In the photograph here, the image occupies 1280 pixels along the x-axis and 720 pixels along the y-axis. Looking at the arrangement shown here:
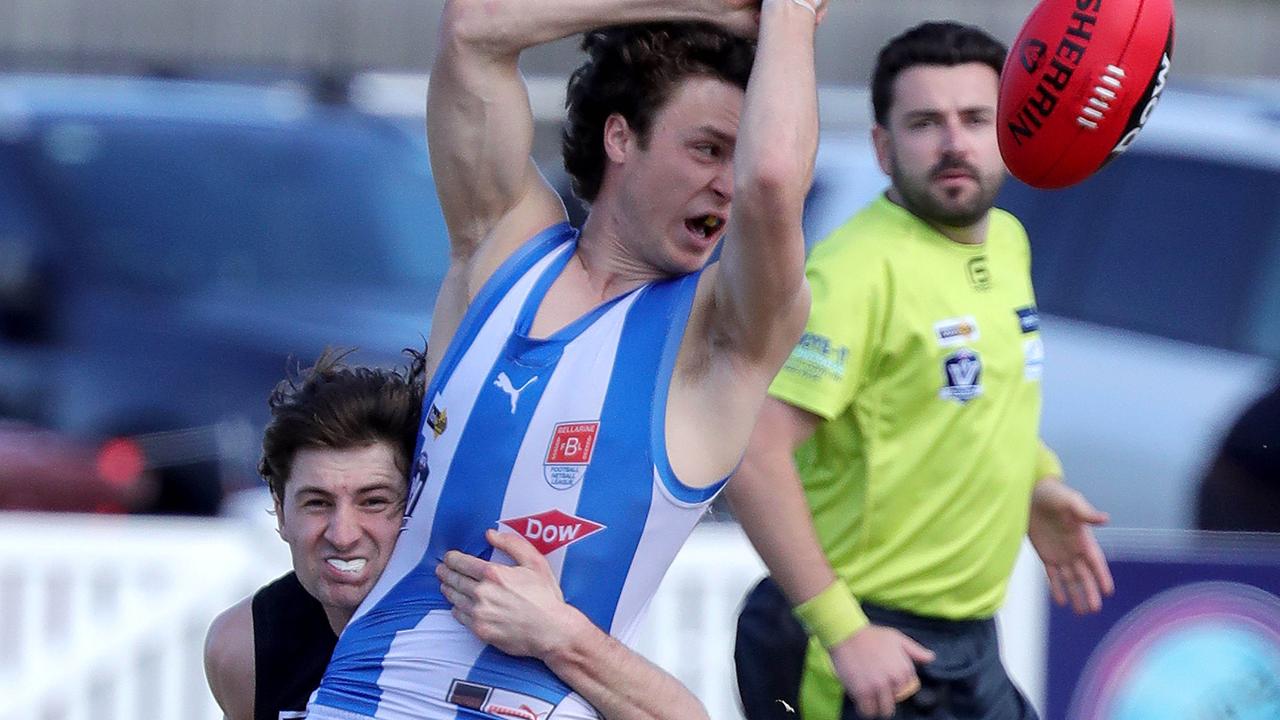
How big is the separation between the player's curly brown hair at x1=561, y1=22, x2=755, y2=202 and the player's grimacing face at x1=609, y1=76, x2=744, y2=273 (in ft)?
0.08

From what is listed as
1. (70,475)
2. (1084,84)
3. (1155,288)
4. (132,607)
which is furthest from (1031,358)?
(70,475)

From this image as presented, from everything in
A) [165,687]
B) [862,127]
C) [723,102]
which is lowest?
[165,687]

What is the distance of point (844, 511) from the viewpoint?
412 centimetres

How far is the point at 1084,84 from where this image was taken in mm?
3396

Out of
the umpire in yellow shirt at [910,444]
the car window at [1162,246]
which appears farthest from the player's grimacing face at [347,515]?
the car window at [1162,246]

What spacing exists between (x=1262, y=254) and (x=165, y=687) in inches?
159

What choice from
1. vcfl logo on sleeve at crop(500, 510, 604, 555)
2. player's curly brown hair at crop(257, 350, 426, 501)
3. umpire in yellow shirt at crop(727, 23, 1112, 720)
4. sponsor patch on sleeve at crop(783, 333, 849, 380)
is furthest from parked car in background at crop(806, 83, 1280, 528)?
vcfl logo on sleeve at crop(500, 510, 604, 555)

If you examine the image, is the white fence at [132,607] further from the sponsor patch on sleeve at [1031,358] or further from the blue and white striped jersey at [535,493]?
the blue and white striped jersey at [535,493]

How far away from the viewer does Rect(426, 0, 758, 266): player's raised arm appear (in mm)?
2982

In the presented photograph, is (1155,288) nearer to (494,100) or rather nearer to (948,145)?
(948,145)

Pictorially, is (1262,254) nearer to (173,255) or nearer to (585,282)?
(173,255)

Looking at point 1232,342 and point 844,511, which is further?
point 1232,342

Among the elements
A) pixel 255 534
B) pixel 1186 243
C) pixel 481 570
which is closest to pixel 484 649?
pixel 481 570

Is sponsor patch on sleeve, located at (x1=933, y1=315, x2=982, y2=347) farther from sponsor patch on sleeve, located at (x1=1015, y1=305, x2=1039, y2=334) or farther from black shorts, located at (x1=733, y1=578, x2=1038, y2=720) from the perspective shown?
black shorts, located at (x1=733, y1=578, x2=1038, y2=720)
